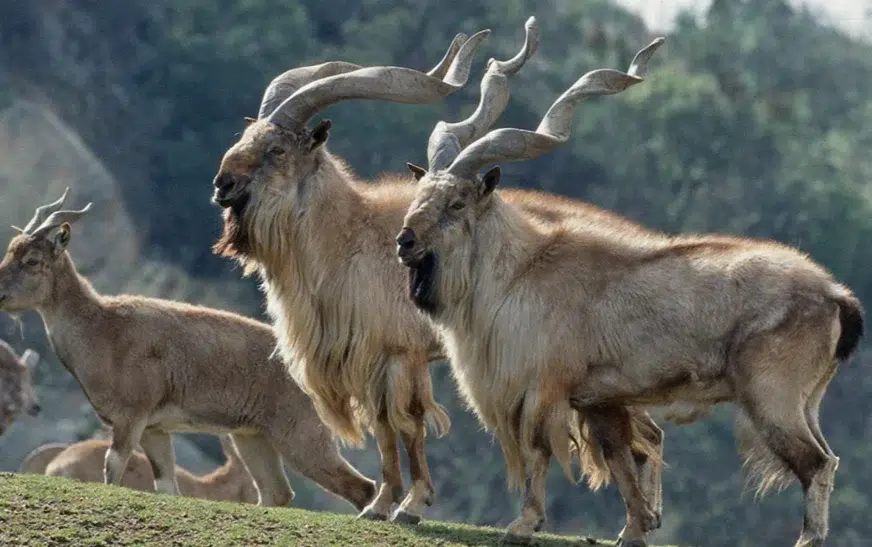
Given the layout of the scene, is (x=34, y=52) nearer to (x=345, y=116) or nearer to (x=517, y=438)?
(x=345, y=116)

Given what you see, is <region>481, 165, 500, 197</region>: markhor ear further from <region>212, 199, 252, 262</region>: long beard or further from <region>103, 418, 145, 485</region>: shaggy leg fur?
<region>103, 418, 145, 485</region>: shaggy leg fur

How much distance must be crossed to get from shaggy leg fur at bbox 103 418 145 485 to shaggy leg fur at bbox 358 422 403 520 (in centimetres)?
292

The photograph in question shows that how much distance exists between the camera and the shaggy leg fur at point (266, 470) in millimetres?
16500

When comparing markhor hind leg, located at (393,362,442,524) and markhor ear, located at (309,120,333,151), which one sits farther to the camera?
markhor ear, located at (309,120,333,151)

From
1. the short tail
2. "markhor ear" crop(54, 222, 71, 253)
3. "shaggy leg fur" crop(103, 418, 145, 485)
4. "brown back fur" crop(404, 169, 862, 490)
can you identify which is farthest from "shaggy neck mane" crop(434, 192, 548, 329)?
"markhor ear" crop(54, 222, 71, 253)

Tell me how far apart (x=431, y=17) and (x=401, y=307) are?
4754cm

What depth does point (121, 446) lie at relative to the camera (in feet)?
52.0

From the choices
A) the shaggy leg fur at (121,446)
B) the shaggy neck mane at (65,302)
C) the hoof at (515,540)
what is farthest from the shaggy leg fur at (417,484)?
the shaggy neck mane at (65,302)

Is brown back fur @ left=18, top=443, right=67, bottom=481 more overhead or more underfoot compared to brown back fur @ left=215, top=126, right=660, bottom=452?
more underfoot

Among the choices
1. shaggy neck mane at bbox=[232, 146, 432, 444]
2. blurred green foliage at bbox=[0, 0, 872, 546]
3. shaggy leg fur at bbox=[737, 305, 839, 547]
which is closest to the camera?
shaggy leg fur at bbox=[737, 305, 839, 547]

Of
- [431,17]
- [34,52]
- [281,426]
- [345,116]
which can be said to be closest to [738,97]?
[431,17]

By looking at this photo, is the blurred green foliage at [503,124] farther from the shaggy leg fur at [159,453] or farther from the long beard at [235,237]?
the long beard at [235,237]

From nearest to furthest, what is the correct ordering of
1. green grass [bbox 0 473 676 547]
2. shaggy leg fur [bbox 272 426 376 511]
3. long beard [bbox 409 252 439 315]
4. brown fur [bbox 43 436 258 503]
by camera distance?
green grass [bbox 0 473 676 547] → long beard [bbox 409 252 439 315] → shaggy leg fur [bbox 272 426 376 511] → brown fur [bbox 43 436 258 503]

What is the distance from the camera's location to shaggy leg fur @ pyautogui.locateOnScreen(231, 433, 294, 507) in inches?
650
